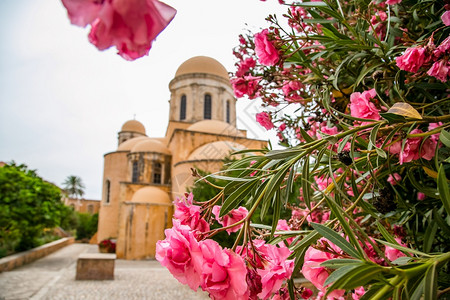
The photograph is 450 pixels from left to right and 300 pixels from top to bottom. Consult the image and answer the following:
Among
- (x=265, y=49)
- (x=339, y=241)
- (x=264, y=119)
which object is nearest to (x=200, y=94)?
(x=264, y=119)

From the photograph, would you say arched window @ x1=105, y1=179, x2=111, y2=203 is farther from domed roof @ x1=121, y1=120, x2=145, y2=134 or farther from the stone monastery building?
domed roof @ x1=121, y1=120, x2=145, y2=134

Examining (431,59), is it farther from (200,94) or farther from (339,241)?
(200,94)

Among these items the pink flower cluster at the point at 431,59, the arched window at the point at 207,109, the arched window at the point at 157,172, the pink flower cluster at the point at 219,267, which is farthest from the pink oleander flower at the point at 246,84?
the arched window at the point at 207,109

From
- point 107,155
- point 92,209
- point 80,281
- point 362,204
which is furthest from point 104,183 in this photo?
point 362,204

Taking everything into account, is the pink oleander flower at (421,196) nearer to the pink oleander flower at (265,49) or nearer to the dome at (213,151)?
the pink oleander flower at (265,49)

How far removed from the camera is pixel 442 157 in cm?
140

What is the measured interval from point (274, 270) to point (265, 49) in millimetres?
1238

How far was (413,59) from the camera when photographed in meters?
1.33

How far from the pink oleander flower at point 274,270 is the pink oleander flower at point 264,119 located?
1.63 m

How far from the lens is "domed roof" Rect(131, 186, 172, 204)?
57.1 ft

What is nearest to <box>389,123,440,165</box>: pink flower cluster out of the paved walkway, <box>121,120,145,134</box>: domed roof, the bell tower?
the paved walkway

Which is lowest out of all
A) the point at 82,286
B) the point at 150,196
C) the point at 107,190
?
the point at 82,286

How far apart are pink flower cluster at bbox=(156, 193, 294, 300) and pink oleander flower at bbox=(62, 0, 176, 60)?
1.85 ft

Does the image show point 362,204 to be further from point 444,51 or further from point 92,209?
point 92,209
